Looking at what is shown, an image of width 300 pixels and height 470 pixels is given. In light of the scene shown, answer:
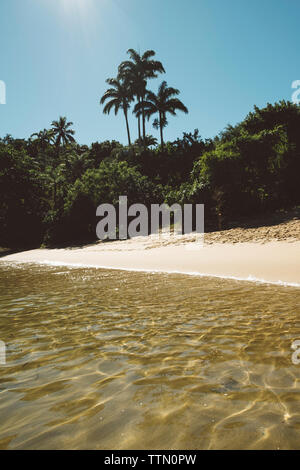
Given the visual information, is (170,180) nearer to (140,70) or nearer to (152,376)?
(140,70)

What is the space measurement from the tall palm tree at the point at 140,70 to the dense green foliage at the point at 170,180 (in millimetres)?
7299

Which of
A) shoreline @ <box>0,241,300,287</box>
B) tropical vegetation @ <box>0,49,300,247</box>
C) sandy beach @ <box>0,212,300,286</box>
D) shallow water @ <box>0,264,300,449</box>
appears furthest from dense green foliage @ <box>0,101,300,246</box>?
shallow water @ <box>0,264,300,449</box>

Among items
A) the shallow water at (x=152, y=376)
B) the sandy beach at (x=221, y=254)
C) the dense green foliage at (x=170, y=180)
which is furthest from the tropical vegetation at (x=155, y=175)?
the shallow water at (x=152, y=376)

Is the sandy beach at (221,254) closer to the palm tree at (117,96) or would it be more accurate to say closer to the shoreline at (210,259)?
the shoreline at (210,259)

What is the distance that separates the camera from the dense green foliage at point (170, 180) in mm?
16203

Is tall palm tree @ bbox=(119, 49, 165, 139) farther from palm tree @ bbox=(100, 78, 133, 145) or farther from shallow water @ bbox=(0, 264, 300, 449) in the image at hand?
shallow water @ bbox=(0, 264, 300, 449)

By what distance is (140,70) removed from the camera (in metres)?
35.6

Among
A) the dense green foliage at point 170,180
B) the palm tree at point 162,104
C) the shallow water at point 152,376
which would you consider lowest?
the shallow water at point 152,376

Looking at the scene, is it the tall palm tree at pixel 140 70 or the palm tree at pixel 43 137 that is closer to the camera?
the tall palm tree at pixel 140 70

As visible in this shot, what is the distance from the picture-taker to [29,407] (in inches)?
91.4

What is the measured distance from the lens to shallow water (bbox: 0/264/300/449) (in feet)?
6.49

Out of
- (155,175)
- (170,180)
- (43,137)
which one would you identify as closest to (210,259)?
(170,180)

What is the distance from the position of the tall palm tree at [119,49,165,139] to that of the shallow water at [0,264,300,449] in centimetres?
3431

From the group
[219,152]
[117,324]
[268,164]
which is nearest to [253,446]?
[117,324]
